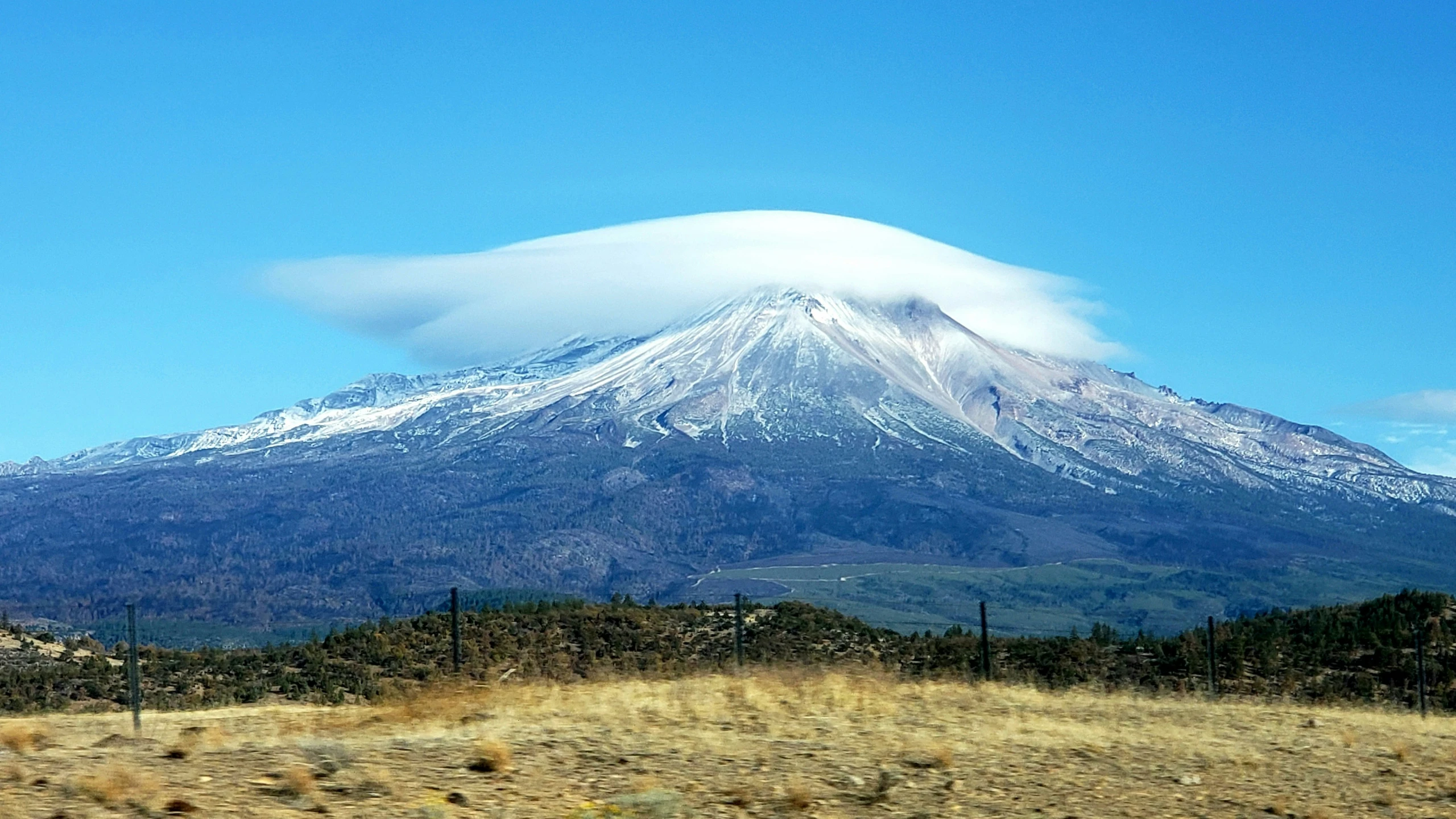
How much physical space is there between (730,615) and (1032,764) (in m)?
33.8

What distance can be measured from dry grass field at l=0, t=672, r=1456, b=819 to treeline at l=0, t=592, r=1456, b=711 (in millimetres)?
13183

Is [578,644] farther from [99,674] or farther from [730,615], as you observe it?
[99,674]

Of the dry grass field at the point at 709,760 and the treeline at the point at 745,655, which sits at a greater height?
the dry grass field at the point at 709,760

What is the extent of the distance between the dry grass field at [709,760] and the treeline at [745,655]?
13.2 m

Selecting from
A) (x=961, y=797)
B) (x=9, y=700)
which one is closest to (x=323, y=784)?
(x=961, y=797)

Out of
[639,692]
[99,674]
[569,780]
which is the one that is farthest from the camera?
[99,674]

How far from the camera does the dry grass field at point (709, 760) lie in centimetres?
1128

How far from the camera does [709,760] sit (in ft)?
45.2

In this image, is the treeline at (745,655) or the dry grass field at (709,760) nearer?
the dry grass field at (709,760)

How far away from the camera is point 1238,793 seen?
47.6ft

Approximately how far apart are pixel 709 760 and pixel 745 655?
2819 cm

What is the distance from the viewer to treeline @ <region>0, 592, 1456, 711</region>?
36000 millimetres

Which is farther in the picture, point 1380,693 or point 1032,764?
point 1380,693

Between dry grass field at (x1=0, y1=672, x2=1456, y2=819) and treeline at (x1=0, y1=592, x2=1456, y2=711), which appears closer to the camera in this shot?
dry grass field at (x1=0, y1=672, x2=1456, y2=819)
